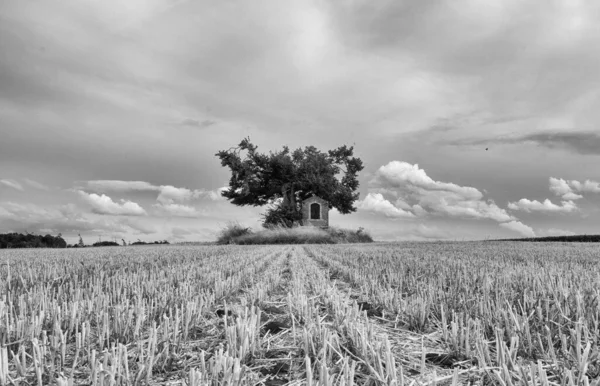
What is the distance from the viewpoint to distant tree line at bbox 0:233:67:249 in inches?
972

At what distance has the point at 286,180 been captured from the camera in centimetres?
3656

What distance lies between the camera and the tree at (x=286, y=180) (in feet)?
117

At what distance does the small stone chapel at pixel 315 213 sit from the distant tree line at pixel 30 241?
16.6 meters

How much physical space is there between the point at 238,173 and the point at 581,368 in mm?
34909

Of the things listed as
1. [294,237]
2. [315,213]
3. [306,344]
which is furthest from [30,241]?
[306,344]

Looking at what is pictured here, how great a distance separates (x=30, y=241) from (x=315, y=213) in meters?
19.2

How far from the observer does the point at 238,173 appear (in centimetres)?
3594

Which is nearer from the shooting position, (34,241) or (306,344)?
(306,344)

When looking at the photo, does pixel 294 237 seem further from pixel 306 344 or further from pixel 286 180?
pixel 306 344

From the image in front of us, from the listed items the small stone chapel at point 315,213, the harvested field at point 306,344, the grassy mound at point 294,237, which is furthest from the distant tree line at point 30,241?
the harvested field at point 306,344

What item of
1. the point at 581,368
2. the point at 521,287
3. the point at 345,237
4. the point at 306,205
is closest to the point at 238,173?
the point at 306,205

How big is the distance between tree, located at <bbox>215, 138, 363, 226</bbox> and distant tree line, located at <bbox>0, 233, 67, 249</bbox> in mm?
14118

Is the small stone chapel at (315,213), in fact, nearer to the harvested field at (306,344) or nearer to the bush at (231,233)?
the bush at (231,233)

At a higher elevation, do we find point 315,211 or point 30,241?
point 315,211
